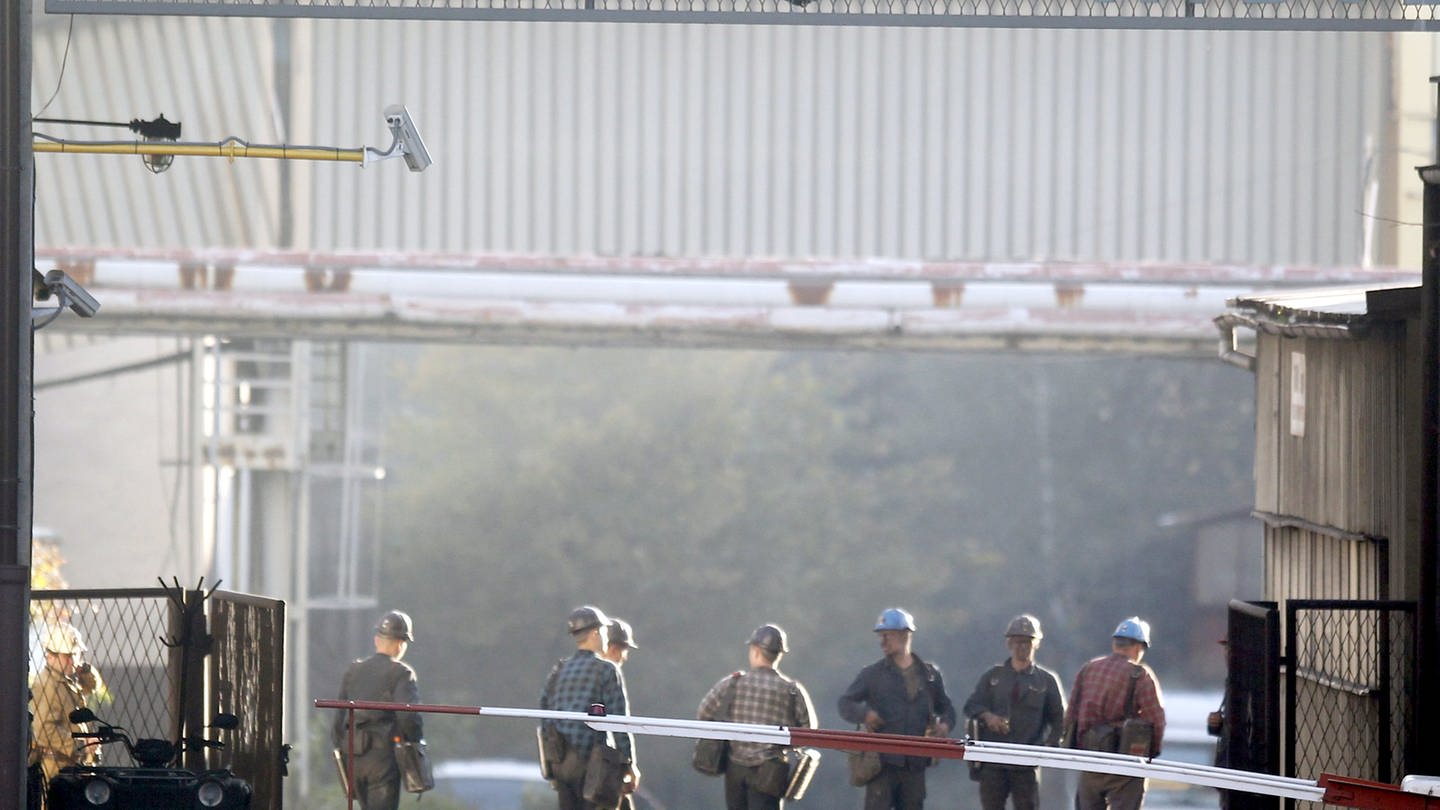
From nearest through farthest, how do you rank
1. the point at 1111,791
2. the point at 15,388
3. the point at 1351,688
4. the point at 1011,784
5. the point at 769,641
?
1. the point at 15,388
2. the point at 1351,688
3. the point at 1111,791
4. the point at 769,641
5. the point at 1011,784

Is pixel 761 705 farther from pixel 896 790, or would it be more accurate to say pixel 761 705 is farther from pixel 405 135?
pixel 405 135

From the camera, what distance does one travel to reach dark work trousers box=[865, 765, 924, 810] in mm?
12055

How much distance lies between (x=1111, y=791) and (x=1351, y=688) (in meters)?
2.20

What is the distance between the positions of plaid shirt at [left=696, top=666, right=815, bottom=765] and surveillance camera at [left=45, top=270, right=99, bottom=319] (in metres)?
4.39

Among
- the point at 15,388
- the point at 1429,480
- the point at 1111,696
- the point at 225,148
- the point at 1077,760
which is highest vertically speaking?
the point at 225,148

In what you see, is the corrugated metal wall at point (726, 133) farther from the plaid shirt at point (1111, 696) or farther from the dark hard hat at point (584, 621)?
the plaid shirt at point (1111, 696)

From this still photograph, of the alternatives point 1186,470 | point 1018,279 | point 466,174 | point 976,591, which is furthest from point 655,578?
point 1018,279

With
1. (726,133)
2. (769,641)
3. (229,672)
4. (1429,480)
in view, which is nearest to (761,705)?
(769,641)

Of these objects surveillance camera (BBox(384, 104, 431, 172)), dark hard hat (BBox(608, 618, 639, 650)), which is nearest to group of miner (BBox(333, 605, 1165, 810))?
dark hard hat (BBox(608, 618, 639, 650))

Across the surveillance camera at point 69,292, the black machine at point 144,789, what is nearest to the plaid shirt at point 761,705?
the black machine at point 144,789

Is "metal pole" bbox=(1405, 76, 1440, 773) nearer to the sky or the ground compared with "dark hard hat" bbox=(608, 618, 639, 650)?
nearer to the sky

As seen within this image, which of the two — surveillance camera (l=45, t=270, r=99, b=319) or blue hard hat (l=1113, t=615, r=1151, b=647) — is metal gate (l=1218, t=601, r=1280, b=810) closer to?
blue hard hat (l=1113, t=615, r=1151, b=647)

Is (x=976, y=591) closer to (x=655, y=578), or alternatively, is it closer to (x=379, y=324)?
(x=655, y=578)

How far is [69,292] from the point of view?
1048 centimetres
